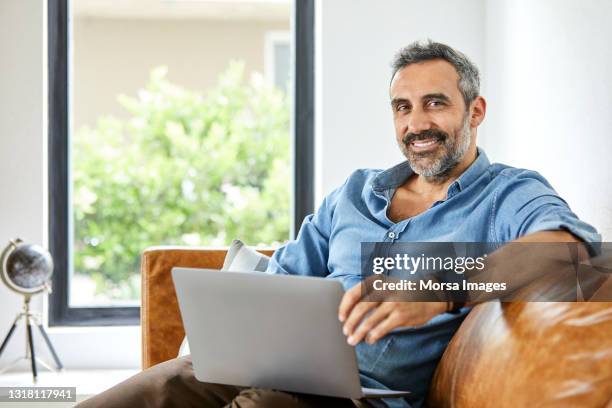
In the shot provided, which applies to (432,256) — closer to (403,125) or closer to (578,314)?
(403,125)

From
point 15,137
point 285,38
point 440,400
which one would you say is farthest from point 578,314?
point 285,38

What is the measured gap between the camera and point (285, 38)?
5.20 m

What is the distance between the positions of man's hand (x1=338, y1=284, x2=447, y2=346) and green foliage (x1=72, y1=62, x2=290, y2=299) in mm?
3333

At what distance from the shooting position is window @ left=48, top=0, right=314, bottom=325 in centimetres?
459

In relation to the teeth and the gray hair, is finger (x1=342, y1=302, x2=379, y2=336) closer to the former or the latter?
the teeth

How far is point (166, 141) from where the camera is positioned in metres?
4.70

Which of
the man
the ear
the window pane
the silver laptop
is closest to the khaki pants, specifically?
the man

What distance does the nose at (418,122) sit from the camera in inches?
75.6

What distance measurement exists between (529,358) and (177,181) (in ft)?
11.7

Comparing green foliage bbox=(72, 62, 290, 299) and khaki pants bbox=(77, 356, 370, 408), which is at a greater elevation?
green foliage bbox=(72, 62, 290, 299)

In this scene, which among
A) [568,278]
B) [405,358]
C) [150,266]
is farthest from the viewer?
[150,266]

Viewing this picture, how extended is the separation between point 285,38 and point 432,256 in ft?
12.1

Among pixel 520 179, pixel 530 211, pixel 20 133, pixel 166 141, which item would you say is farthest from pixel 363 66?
pixel 166 141

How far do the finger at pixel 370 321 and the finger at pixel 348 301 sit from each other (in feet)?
0.10
